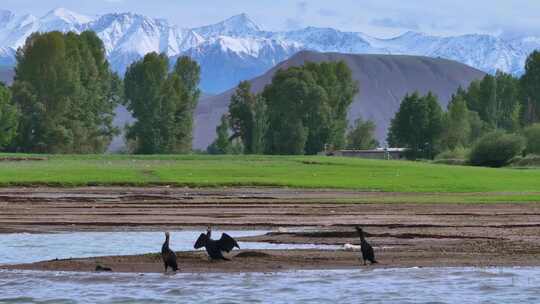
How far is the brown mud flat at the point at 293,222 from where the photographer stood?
86.9 ft

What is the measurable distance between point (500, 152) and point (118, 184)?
56910 mm

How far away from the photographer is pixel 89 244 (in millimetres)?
30688

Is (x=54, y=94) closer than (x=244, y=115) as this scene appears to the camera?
Yes

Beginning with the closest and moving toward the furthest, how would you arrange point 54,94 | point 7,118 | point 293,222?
1. point 293,222
2. point 7,118
3. point 54,94

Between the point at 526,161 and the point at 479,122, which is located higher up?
the point at 479,122

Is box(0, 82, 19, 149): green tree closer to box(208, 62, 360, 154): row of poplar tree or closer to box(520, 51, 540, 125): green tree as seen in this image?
box(208, 62, 360, 154): row of poplar tree

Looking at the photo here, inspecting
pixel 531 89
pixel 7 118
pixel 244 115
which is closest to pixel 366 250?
pixel 7 118

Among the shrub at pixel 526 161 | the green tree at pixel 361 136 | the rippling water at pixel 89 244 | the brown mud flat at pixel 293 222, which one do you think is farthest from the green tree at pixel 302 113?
the rippling water at pixel 89 244

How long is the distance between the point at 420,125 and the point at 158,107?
34.7 m

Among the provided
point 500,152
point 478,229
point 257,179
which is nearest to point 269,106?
point 500,152

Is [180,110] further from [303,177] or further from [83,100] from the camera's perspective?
[303,177]

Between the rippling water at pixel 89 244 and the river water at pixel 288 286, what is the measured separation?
1.64 meters

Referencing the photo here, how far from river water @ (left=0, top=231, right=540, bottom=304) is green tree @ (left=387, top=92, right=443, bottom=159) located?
121639 millimetres

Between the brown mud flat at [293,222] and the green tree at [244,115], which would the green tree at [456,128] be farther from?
the brown mud flat at [293,222]
